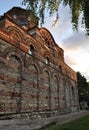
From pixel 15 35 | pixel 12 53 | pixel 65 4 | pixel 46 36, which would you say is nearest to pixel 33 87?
pixel 12 53

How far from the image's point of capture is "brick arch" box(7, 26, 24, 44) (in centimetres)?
1506

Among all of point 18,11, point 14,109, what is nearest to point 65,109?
point 14,109

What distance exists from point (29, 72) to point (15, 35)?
3.60 m

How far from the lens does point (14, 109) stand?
13.7 meters

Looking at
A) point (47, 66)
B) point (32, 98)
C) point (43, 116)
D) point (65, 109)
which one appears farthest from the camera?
point (65, 109)

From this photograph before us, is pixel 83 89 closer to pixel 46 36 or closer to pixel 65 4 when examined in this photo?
pixel 46 36

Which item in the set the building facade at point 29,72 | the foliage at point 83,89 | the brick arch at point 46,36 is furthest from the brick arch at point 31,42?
the foliage at point 83,89

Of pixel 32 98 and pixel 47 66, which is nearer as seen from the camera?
pixel 32 98

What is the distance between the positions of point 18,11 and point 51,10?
66.0 feet

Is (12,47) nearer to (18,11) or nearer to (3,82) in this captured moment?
(3,82)

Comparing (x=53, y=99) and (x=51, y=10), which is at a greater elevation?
(x=51, y=10)

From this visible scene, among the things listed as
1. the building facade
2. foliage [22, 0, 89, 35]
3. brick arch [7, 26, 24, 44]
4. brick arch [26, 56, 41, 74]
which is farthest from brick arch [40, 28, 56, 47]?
foliage [22, 0, 89, 35]

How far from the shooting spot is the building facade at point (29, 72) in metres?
13.5

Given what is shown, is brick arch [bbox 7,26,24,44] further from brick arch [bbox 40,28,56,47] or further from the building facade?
brick arch [bbox 40,28,56,47]
